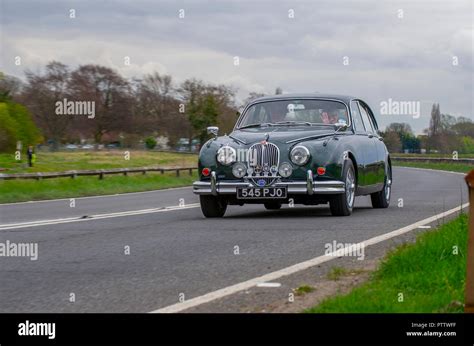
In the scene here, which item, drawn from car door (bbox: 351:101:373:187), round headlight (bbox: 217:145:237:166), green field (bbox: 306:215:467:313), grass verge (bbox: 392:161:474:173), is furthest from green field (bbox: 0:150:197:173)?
green field (bbox: 306:215:467:313)

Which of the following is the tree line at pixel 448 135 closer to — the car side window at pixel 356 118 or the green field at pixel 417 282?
the car side window at pixel 356 118

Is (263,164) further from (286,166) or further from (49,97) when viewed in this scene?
(49,97)

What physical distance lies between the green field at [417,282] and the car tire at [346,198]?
4.07m

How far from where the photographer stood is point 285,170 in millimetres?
12164

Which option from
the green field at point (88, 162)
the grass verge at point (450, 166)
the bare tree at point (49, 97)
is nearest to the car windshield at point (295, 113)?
the green field at point (88, 162)

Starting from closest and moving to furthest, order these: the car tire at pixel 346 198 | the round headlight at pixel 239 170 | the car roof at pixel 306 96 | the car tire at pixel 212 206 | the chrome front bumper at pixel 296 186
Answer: the chrome front bumper at pixel 296 186, the round headlight at pixel 239 170, the car tire at pixel 346 198, the car tire at pixel 212 206, the car roof at pixel 306 96

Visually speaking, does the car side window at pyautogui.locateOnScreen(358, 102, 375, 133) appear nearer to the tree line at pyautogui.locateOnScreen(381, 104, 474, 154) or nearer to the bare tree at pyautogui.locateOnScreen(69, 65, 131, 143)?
the tree line at pyautogui.locateOnScreen(381, 104, 474, 154)

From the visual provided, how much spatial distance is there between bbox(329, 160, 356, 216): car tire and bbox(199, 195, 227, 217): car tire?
5.08 feet

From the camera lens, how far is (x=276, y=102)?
14.0 meters

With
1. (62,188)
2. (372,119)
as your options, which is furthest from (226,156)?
(62,188)

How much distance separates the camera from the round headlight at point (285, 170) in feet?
A: 39.9

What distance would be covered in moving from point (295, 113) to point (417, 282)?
300 inches
